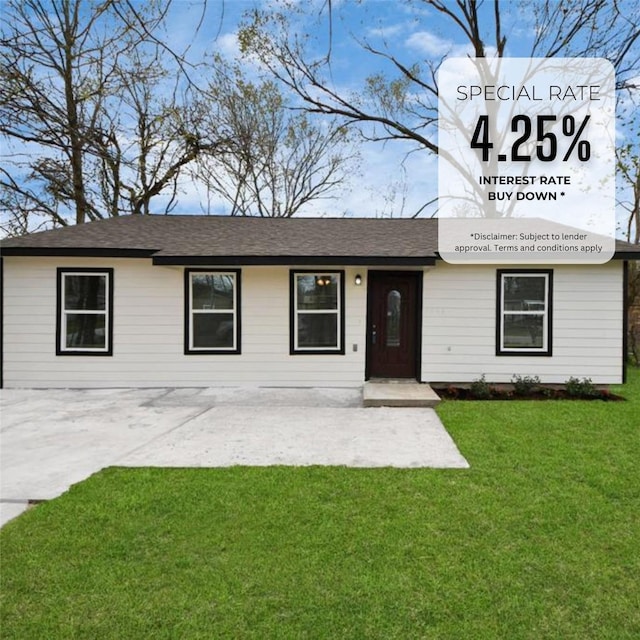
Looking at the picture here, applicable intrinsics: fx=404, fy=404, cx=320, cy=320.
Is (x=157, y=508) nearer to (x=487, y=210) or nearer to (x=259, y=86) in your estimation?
(x=487, y=210)

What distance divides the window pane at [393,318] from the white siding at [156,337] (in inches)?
21.2

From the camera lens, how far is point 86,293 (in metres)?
7.18

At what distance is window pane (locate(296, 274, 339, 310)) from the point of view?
7.37 metres

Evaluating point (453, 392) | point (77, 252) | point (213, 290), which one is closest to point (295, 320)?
point (213, 290)

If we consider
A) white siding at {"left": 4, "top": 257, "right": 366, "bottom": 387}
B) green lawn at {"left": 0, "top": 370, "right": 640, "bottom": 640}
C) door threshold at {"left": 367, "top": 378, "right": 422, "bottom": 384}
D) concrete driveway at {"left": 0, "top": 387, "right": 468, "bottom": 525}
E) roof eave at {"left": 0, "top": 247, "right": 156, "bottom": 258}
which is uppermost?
roof eave at {"left": 0, "top": 247, "right": 156, "bottom": 258}

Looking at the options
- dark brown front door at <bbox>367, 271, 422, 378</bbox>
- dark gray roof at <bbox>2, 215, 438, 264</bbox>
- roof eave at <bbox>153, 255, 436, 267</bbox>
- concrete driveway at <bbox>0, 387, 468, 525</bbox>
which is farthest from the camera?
dark brown front door at <bbox>367, 271, 422, 378</bbox>

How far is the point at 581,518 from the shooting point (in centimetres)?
275

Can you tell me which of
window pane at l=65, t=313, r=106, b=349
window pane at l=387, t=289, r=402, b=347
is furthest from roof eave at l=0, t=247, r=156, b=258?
window pane at l=387, t=289, r=402, b=347

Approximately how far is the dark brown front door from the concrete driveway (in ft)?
3.55

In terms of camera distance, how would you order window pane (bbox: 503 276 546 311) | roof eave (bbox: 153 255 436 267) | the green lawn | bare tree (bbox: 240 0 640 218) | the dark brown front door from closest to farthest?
the green lawn < roof eave (bbox: 153 255 436 267) < window pane (bbox: 503 276 546 311) < the dark brown front door < bare tree (bbox: 240 0 640 218)

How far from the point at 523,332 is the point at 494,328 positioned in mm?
567

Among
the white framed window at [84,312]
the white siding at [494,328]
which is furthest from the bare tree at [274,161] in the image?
the white siding at [494,328]

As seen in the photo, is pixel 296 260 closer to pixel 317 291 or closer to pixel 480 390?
pixel 317 291

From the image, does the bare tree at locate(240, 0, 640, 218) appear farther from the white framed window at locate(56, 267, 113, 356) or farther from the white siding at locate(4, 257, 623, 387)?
the white framed window at locate(56, 267, 113, 356)
